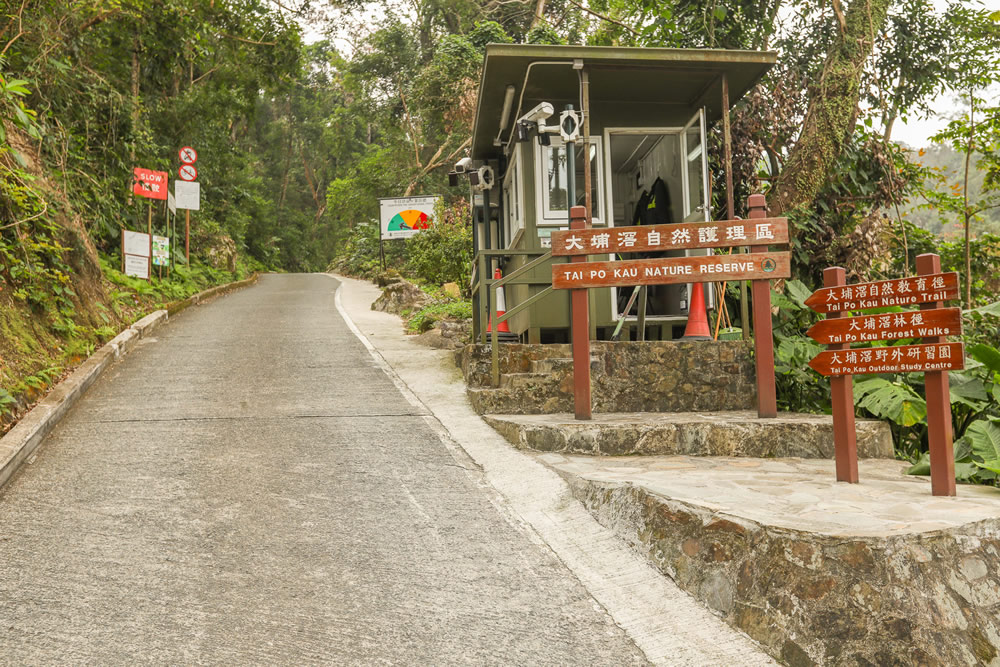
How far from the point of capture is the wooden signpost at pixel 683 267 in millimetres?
6895

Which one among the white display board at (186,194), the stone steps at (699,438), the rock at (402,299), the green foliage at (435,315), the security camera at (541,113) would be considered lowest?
the stone steps at (699,438)

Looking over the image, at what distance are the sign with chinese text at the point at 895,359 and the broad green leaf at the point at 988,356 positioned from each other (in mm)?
2145

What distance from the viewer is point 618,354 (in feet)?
25.3

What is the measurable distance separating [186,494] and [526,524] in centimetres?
226

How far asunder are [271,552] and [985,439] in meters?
4.73

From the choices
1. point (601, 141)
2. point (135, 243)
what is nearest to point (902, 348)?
point (601, 141)

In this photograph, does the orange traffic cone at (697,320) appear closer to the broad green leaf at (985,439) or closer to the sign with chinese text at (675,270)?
the sign with chinese text at (675,270)

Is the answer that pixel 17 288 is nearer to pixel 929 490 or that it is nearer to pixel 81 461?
pixel 81 461

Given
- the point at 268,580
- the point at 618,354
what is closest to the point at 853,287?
the point at 618,354

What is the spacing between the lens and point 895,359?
4.62 m

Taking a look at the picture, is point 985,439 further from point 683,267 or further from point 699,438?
point 683,267

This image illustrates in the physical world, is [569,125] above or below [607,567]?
above

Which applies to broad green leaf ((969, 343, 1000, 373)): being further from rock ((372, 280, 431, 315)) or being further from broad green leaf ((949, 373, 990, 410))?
rock ((372, 280, 431, 315))

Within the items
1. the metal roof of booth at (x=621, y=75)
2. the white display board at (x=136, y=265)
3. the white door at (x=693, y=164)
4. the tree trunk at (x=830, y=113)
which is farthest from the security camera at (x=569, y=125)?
the white display board at (x=136, y=265)
